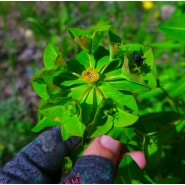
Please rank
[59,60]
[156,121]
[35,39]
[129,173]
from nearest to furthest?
[59,60], [129,173], [156,121], [35,39]

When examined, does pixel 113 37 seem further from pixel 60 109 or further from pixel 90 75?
pixel 60 109

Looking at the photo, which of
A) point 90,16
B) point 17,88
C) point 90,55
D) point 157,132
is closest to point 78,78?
point 90,55

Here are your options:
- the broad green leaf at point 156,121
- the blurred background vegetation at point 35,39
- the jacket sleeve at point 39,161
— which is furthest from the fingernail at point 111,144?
the blurred background vegetation at point 35,39

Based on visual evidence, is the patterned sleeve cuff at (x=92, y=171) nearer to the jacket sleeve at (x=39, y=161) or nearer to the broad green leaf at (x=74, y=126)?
the jacket sleeve at (x=39, y=161)

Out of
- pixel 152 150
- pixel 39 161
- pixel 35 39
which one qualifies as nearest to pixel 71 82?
pixel 152 150

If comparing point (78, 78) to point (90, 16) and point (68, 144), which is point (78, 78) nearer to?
point (68, 144)
